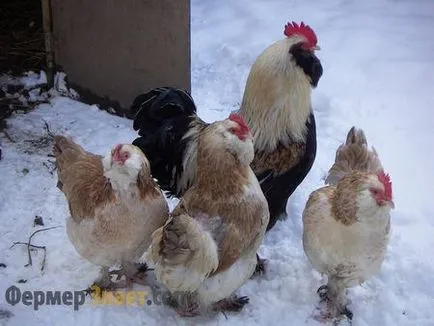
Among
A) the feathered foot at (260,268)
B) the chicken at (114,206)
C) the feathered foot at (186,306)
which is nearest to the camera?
the chicken at (114,206)

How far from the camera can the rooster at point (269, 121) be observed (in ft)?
11.7

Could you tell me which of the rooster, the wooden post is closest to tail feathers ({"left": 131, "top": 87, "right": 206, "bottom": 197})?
the rooster

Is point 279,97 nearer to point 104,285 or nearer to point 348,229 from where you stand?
point 348,229

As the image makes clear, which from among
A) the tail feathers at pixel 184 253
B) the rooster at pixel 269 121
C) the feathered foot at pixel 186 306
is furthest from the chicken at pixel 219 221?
the rooster at pixel 269 121

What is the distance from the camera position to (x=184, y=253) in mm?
2908

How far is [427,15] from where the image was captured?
259 inches

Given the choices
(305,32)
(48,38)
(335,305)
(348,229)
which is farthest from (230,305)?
(48,38)

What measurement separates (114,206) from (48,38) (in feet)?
9.00

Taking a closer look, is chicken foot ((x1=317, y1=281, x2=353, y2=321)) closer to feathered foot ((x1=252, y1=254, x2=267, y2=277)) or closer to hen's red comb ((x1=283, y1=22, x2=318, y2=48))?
feathered foot ((x1=252, y1=254, x2=267, y2=277))

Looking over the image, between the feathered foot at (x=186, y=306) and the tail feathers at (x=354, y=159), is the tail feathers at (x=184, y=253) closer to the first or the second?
the feathered foot at (x=186, y=306)

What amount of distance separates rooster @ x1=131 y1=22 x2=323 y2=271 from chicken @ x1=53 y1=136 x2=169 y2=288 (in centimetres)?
36

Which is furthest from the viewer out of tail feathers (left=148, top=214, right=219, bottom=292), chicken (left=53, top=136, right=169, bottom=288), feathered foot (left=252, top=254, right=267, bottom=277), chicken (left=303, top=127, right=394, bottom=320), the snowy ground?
feathered foot (left=252, top=254, right=267, bottom=277)

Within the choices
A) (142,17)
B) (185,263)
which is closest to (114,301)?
(185,263)

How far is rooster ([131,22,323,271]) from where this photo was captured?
11.7ft
